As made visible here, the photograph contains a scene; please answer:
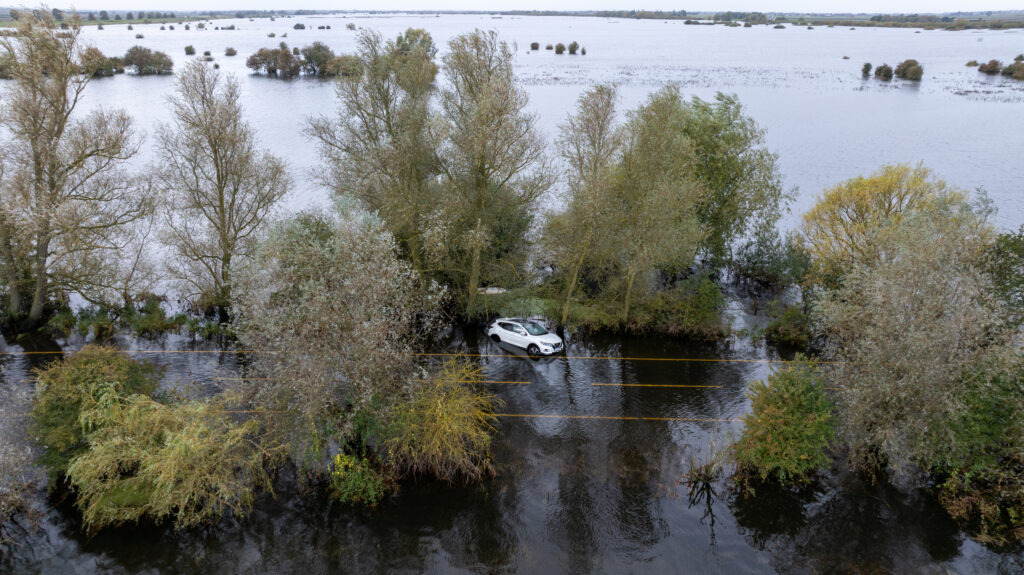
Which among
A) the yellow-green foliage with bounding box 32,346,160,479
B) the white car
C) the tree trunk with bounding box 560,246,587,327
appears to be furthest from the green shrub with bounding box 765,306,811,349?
the yellow-green foliage with bounding box 32,346,160,479

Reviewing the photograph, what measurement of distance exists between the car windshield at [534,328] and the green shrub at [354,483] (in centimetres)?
1232

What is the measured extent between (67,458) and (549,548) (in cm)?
1608

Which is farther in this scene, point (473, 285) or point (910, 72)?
point (910, 72)

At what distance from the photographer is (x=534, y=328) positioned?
30.3m

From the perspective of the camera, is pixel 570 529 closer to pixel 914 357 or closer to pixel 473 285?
pixel 914 357

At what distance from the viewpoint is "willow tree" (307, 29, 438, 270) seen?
3014 cm

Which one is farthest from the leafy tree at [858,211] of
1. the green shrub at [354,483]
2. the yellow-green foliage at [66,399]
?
the yellow-green foliage at [66,399]

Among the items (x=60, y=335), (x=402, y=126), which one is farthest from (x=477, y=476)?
(x=60, y=335)

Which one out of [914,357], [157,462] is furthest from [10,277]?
[914,357]

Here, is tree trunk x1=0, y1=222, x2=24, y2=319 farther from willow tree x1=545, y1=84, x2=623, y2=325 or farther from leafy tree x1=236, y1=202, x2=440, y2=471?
willow tree x1=545, y1=84, x2=623, y2=325

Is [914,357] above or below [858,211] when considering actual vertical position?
below

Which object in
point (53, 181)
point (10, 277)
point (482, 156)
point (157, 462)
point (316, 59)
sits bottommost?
point (157, 462)

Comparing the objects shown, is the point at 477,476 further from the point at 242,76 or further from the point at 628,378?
the point at 242,76

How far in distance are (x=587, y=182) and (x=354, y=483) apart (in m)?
17.6
